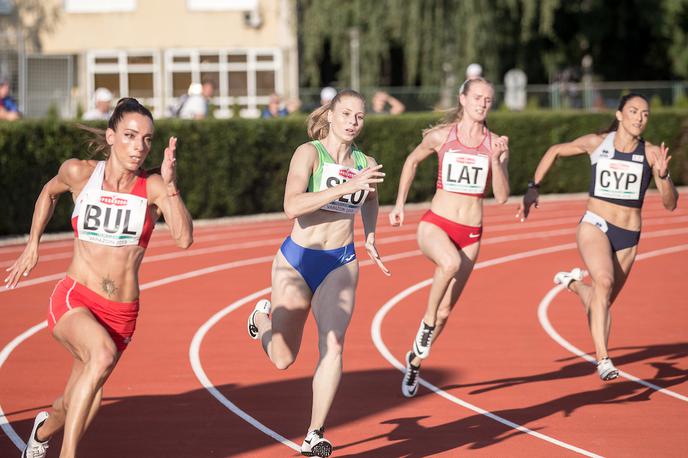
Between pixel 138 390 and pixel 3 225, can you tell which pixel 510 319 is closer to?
pixel 138 390

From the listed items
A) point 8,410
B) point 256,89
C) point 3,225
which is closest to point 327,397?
point 8,410

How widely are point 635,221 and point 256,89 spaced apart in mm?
30393

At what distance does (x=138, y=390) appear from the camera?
354 inches

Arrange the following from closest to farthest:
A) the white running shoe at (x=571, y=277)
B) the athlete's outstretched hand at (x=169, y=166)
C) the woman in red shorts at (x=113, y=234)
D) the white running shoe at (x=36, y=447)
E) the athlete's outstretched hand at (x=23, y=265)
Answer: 1. the athlete's outstretched hand at (x=169, y=166)
2. the woman in red shorts at (x=113, y=234)
3. the athlete's outstretched hand at (x=23, y=265)
4. the white running shoe at (x=36, y=447)
5. the white running shoe at (x=571, y=277)

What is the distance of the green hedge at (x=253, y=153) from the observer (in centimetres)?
1861

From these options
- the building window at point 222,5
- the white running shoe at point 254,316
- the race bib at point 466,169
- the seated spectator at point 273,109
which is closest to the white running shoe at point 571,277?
the race bib at point 466,169

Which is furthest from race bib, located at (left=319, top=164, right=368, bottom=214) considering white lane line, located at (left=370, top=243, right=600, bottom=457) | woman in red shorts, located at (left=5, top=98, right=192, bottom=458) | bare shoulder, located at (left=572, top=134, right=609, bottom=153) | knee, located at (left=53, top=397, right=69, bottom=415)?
bare shoulder, located at (left=572, top=134, right=609, bottom=153)

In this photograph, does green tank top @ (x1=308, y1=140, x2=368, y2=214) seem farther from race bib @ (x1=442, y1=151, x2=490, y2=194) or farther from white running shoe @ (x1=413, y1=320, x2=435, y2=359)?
race bib @ (x1=442, y1=151, x2=490, y2=194)

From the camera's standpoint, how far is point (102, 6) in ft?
129

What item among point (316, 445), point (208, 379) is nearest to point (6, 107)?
point (208, 379)

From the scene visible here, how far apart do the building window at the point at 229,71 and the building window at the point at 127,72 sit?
0.47 m

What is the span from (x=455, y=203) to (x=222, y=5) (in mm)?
31228

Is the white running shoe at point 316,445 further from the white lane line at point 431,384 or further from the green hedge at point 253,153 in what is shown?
the green hedge at point 253,153

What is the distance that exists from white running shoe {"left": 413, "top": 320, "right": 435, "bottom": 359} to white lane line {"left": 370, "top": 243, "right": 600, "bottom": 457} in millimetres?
325
